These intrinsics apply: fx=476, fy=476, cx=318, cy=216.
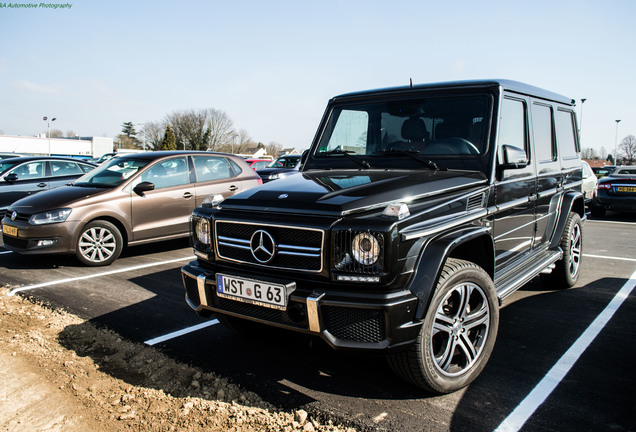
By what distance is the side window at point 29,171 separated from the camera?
10516 millimetres

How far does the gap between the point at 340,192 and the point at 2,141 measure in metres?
78.4

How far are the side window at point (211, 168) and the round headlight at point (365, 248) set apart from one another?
5852 mm

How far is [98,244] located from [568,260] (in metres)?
6.22

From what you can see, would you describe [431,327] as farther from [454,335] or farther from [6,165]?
[6,165]

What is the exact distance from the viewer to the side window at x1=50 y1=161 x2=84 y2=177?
1091cm

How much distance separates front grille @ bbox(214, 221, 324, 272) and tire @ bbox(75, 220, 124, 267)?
4.41m

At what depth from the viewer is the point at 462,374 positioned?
3100mm

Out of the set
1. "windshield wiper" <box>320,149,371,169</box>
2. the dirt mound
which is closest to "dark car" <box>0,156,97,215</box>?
the dirt mound

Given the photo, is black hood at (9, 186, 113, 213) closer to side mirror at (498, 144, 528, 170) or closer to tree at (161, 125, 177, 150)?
side mirror at (498, 144, 528, 170)

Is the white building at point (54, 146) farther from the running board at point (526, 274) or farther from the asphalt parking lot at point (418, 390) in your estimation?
the running board at point (526, 274)

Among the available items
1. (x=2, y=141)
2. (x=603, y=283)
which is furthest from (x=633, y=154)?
(x=2, y=141)

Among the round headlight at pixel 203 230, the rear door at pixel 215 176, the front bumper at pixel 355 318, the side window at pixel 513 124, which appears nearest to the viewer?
the front bumper at pixel 355 318

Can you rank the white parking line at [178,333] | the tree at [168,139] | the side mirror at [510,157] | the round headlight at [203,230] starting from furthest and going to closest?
the tree at [168,139]
the white parking line at [178,333]
the side mirror at [510,157]
the round headlight at [203,230]

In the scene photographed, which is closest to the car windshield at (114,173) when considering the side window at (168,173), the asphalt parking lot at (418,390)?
the side window at (168,173)
